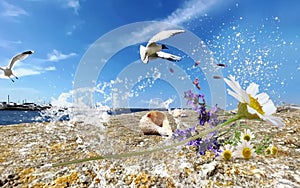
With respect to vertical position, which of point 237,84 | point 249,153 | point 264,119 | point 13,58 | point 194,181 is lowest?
point 194,181

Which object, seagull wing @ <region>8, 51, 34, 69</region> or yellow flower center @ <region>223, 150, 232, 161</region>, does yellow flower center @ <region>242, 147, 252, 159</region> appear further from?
seagull wing @ <region>8, 51, 34, 69</region>

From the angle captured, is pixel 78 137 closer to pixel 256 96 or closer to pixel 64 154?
pixel 64 154

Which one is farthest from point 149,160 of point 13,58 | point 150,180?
point 13,58

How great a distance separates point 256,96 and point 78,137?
3.19 metres

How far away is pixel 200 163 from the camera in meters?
2.14

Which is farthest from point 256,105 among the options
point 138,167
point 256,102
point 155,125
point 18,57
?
point 18,57

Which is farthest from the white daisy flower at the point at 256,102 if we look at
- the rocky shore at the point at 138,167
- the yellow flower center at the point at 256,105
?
the rocky shore at the point at 138,167

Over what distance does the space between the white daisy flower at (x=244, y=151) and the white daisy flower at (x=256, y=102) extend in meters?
1.23

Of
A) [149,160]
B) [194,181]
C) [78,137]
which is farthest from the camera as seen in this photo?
[78,137]

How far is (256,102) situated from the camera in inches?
33.2

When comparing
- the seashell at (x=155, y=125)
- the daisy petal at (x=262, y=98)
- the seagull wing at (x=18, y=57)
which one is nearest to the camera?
the daisy petal at (x=262, y=98)

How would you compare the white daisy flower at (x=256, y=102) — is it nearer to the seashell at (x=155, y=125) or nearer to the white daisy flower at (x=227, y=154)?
the white daisy flower at (x=227, y=154)

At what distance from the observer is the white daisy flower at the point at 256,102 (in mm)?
724

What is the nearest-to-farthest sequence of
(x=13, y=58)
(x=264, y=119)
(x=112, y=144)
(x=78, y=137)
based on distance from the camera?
Answer: (x=264, y=119), (x=112, y=144), (x=78, y=137), (x=13, y=58)
